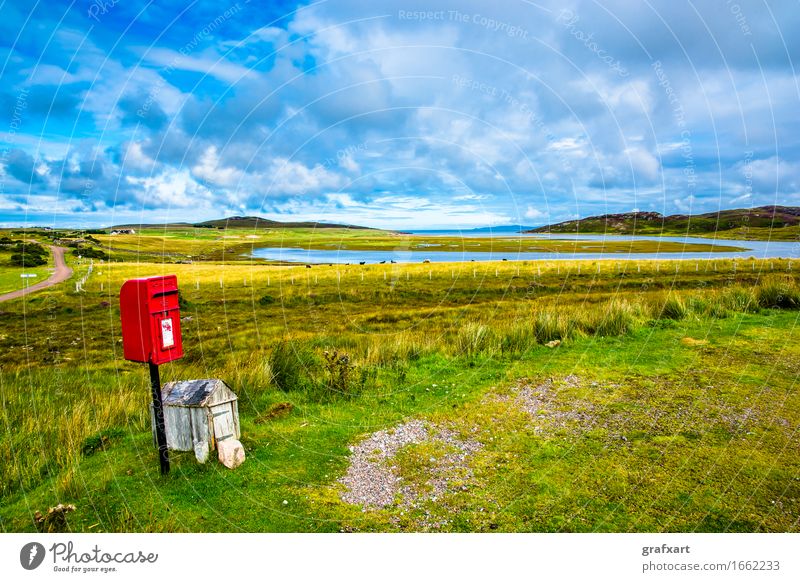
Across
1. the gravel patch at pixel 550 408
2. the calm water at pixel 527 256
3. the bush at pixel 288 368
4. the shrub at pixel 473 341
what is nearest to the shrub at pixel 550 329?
the shrub at pixel 473 341

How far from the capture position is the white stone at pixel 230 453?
6.54 metres

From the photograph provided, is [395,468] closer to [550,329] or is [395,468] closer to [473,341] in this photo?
[473,341]

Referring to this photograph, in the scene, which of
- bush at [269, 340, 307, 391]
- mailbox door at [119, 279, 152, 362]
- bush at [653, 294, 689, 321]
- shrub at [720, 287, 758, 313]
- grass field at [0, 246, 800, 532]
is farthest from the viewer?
shrub at [720, 287, 758, 313]

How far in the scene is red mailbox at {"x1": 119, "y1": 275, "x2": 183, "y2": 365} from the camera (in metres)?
5.90

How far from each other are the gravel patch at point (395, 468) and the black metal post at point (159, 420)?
2.44 meters

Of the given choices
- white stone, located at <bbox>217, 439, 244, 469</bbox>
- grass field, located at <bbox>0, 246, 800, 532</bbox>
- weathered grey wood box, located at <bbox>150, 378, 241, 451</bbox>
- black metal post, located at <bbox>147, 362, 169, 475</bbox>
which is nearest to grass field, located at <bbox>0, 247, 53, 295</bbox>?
grass field, located at <bbox>0, 246, 800, 532</bbox>

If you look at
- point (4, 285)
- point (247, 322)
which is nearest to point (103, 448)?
point (247, 322)

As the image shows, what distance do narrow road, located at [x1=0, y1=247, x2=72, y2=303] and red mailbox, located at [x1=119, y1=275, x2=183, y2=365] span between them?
3117cm

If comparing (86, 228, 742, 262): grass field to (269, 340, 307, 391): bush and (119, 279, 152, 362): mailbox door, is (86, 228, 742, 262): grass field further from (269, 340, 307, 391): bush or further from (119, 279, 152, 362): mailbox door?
(119, 279, 152, 362): mailbox door

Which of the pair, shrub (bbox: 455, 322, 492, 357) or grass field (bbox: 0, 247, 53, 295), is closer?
shrub (bbox: 455, 322, 492, 357)

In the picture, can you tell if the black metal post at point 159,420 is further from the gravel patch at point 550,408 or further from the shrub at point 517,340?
the shrub at point 517,340

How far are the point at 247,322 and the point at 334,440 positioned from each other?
19.5m

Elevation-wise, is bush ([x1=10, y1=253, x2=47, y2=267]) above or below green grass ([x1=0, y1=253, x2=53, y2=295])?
above
